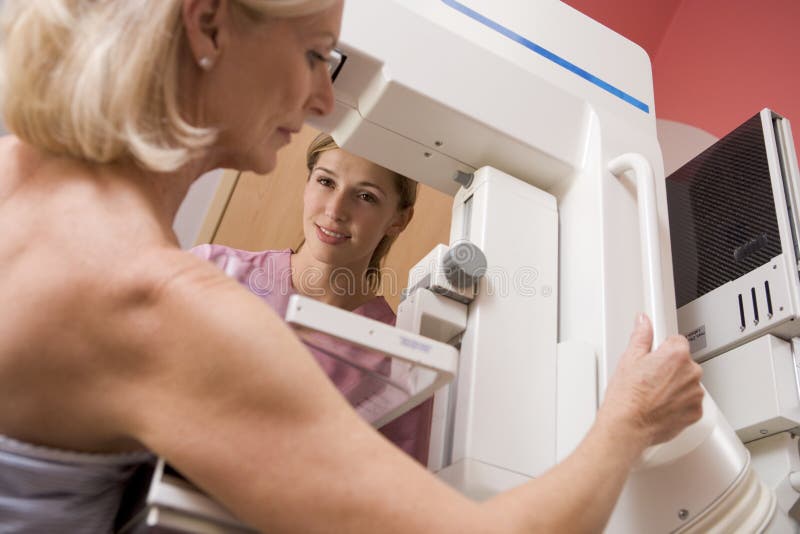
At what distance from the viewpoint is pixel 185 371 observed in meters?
0.62

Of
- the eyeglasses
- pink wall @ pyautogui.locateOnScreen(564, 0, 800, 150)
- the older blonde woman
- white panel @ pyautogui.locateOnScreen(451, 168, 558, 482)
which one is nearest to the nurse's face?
the older blonde woman

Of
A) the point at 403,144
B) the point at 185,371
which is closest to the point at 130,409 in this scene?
the point at 185,371

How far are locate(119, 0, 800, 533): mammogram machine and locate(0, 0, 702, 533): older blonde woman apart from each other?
17cm

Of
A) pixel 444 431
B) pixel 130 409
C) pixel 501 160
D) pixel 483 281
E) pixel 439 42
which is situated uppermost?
pixel 439 42

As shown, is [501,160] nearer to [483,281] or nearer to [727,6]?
[483,281]

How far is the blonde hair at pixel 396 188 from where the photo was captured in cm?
158

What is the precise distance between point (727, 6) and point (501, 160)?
1.57 meters

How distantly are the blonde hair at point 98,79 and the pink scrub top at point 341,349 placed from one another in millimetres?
299

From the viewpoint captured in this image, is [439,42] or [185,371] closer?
[185,371]

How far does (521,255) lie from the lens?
111 centimetres

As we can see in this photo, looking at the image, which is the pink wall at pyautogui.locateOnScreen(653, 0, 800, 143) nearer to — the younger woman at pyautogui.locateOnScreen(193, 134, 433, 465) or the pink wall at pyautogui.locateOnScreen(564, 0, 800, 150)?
the pink wall at pyautogui.locateOnScreen(564, 0, 800, 150)

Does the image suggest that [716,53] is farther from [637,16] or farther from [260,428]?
[260,428]

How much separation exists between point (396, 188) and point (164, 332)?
995 mm

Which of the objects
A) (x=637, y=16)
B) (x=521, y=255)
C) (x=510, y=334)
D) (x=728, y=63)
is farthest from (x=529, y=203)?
(x=637, y=16)
